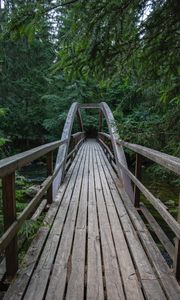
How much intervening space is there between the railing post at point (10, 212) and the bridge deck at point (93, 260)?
3.8 inches

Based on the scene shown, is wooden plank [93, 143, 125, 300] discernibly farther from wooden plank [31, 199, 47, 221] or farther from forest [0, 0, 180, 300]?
wooden plank [31, 199, 47, 221]

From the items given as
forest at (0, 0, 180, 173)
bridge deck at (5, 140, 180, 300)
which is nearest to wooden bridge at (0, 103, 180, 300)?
bridge deck at (5, 140, 180, 300)

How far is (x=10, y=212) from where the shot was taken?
1.61 m

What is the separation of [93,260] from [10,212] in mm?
723

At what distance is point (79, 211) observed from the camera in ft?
9.82

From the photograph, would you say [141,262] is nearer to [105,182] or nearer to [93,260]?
[93,260]

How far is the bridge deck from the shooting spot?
1.55 metres

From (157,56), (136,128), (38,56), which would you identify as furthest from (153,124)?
(38,56)

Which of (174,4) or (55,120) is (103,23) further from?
(55,120)

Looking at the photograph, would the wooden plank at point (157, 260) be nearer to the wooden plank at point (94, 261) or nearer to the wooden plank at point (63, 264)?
the wooden plank at point (94, 261)

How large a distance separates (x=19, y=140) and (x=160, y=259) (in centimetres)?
1558

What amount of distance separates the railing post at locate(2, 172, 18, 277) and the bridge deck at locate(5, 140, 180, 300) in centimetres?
10

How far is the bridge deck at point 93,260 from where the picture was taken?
1.55 meters

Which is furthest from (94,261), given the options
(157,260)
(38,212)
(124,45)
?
(124,45)
